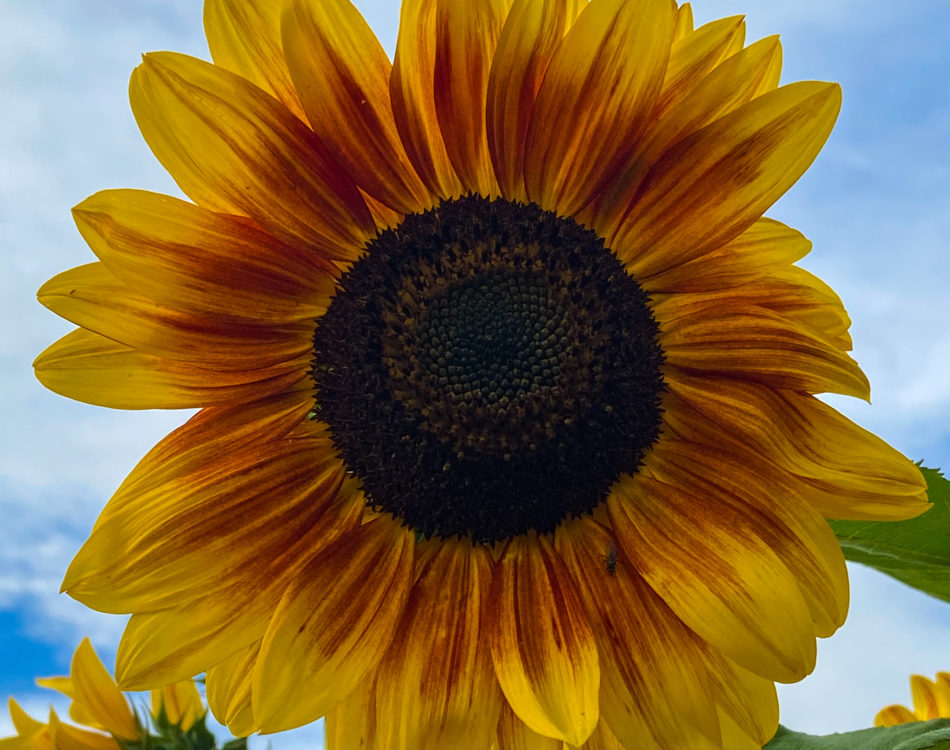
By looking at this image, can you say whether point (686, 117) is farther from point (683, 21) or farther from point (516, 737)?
point (516, 737)

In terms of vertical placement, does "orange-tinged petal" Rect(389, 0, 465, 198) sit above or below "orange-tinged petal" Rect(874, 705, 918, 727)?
above

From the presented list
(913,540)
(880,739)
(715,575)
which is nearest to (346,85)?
(715,575)

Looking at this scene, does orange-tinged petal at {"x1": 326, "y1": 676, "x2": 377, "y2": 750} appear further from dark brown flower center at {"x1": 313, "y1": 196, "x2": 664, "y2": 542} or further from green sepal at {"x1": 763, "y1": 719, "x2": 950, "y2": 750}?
green sepal at {"x1": 763, "y1": 719, "x2": 950, "y2": 750}

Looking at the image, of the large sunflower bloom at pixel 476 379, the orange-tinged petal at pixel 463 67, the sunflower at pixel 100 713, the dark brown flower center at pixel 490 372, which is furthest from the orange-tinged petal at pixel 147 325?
the sunflower at pixel 100 713

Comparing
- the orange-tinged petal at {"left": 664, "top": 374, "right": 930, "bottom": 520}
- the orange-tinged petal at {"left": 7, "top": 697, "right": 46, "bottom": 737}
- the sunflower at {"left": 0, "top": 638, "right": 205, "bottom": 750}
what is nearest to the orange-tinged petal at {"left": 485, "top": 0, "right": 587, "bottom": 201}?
the orange-tinged petal at {"left": 664, "top": 374, "right": 930, "bottom": 520}

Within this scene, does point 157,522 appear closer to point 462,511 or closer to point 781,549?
point 462,511
